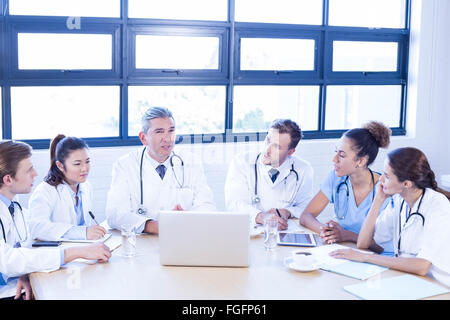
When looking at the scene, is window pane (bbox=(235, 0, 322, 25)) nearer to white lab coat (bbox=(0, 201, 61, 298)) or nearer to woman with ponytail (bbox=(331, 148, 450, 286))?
woman with ponytail (bbox=(331, 148, 450, 286))

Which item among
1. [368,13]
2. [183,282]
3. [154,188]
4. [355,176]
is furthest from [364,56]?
[183,282]

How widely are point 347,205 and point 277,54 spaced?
1900mm

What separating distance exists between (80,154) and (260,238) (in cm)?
103

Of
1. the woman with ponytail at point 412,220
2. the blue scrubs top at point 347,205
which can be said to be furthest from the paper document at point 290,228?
the woman with ponytail at point 412,220

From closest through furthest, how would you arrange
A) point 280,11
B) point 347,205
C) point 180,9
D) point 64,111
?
point 347,205
point 64,111
point 180,9
point 280,11

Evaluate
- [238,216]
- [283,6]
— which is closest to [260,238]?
[238,216]

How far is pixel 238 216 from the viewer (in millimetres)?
2326

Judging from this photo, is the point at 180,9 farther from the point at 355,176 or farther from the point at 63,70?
the point at 355,176

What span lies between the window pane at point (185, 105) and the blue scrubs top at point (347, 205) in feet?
4.97

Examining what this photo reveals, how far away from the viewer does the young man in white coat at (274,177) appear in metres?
3.43

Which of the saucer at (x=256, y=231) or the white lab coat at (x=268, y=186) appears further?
the white lab coat at (x=268, y=186)

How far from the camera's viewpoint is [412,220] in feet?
8.17

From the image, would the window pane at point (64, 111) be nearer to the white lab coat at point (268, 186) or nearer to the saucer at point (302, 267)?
the white lab coat at point (268, 186)
